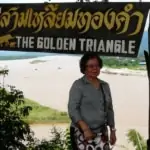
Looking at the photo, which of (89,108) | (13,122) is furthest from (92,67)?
(13,122)

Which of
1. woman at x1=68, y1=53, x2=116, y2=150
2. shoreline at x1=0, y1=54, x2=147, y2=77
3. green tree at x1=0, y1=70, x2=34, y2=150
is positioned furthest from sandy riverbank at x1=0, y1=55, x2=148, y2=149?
woman at x1=68, y1=53, x2=116, y2=150

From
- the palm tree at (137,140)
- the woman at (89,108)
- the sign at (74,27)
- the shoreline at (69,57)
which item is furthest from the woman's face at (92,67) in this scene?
the palm tree at (137,140)

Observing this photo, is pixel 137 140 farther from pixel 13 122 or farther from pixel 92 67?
pixel 92 67

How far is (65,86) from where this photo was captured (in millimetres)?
5297

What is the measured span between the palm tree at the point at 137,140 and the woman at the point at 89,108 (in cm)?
139

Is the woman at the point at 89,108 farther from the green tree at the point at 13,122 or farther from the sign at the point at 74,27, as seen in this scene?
the green tree at the point at 13,122

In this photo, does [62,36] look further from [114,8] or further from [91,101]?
[91,101]

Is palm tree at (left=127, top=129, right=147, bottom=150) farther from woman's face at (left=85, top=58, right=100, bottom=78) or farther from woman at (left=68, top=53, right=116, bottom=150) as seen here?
woman's face at (left=85, top=58, right=100, bottom=78)

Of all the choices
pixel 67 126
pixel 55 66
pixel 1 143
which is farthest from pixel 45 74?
pixel 1 143

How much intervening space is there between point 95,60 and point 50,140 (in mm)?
1847

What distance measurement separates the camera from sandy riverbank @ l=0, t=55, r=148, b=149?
5102 millimetres

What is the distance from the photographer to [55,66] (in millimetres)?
5340

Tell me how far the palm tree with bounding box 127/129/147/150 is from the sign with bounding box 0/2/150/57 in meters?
→ 1.35

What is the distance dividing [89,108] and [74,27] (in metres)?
0.92
